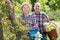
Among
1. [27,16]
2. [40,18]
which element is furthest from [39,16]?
[27,16]

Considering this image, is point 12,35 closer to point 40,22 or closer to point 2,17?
point 2,17

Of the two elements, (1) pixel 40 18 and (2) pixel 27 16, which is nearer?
(2) pixel 27 16

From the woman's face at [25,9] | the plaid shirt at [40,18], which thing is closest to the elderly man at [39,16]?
the plaid shirt at [40,18]

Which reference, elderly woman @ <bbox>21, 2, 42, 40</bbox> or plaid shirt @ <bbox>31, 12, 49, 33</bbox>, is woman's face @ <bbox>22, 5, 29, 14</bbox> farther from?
plaid shirt @ <bbox>31, 12, 49, 33</bbox>

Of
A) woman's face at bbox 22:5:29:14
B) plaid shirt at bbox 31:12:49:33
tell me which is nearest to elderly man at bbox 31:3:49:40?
plaid shirt at bbox 31:12:49:33

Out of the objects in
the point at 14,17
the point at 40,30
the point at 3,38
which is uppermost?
the point at 40,30

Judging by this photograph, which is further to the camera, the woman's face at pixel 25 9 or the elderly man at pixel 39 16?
the elderly man at pixel 39 16

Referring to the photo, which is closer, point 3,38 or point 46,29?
point 3,38

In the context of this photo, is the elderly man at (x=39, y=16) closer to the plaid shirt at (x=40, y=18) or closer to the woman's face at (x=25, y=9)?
the plaid shirt at (x=40, y=18)

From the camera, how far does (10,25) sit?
13.9 feet

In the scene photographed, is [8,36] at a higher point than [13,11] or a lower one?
lower

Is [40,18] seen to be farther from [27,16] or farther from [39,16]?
[27,16]

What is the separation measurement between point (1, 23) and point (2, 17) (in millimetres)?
89

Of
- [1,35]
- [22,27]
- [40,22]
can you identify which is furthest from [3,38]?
[40,22]
